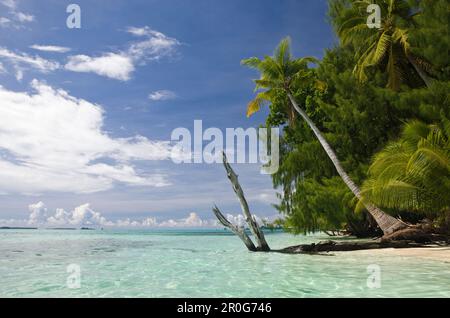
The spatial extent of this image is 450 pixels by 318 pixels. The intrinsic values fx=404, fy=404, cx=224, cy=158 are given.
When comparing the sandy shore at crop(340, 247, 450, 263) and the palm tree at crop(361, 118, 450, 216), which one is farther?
the sandy shore at crop(340, 247, 450, 263)

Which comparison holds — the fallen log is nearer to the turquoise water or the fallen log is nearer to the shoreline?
the shoreline

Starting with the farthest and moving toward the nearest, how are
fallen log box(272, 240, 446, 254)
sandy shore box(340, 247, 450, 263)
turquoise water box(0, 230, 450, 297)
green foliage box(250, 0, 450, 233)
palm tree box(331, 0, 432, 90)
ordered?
palm tree box(331, 0, 432, 90), green foliage box(250, 0, 450, 233), fallen log box(272, 240, 446, 254), sandy shore box(340, 247, 450, 263), turquoise water box(0, 230, 450, 297)

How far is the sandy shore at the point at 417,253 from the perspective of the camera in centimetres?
1348

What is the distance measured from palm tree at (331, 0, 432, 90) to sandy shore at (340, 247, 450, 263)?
8.04 meters

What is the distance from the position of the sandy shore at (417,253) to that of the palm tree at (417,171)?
64.3 inches

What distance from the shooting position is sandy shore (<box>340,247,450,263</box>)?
1348 cm

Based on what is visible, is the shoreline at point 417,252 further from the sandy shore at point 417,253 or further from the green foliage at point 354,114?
the green foliage at point 354,114

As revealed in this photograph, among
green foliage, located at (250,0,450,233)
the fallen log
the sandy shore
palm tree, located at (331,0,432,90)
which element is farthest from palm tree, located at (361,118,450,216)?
palm tree, located at (331,0,432,90)

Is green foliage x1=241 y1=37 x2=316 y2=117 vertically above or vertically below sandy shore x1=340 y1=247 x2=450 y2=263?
above

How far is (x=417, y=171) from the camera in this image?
1319 centimetres

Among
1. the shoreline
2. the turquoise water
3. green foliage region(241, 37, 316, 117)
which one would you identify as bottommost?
the turquoise water

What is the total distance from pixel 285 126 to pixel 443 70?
11.7 meters
